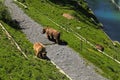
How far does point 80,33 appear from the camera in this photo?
7188cm

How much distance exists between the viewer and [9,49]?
41.4 meters

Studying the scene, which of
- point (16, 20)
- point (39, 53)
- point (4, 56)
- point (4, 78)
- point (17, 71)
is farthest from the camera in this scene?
point (16, 20)

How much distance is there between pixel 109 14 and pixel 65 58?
7703 cm

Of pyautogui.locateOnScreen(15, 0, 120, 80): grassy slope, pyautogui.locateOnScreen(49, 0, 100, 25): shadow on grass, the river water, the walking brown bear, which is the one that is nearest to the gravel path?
the walking brown bear

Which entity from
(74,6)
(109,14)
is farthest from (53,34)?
(109,14)

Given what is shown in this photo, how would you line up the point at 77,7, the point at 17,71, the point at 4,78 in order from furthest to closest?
the point at 77,7 < the point at 17,71 < the point at 4,78

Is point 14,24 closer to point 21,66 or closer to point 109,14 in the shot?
point 21,66

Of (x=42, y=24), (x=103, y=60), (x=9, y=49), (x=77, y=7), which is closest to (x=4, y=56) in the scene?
(x=9, y=49)

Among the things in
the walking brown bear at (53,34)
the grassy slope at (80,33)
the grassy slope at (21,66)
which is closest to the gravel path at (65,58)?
the walking brown bear at (53,34)

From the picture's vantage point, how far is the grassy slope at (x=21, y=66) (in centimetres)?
3566

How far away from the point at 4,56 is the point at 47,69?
182 inches

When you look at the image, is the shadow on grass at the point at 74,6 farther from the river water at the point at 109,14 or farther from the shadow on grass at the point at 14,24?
the shadow on grass at the point at 14,24

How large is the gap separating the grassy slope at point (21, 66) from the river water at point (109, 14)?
52038 mm

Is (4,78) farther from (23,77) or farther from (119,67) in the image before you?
(119,67)
